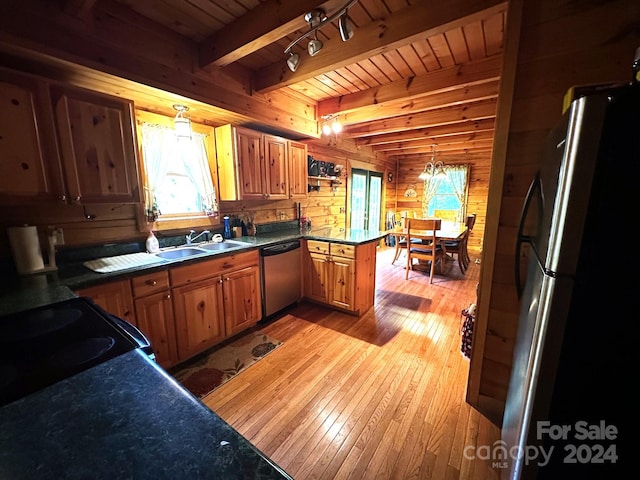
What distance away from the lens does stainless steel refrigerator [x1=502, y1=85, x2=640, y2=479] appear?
0.61 m

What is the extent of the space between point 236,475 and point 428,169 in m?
6.39

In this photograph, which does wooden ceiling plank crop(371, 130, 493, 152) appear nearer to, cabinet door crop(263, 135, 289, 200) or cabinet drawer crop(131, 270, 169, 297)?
cabinet door crop(263, 135, 289, 200)

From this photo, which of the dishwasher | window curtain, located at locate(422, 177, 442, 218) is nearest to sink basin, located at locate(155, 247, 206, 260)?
the dishwasher

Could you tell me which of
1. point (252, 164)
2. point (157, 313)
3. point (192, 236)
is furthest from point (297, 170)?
point (157, 313)

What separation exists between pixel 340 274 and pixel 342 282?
93 mm

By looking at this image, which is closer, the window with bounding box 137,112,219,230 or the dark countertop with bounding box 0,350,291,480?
the dark countertop with bounding box 0,350,291,480

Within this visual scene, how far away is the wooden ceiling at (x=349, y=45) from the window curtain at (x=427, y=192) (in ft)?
11.9

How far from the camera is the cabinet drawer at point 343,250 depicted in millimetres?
2828

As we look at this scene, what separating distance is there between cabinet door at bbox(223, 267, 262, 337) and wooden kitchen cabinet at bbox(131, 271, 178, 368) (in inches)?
18.7

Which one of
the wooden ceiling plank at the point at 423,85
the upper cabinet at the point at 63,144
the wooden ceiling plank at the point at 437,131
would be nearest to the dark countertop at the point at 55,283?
the upper cabinet at the point at 63,144

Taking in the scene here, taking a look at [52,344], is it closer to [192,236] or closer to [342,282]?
[192,236]

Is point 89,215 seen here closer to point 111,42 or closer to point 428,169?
point 111,42

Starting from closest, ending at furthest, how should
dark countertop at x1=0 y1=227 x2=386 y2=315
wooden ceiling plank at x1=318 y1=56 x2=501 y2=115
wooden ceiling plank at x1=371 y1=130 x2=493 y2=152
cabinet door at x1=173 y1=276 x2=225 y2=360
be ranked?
dark countertop at x1=0 y1=227 x2=386 y2=315 → cabinet door at x1=173 y1=276 x2=225 y2=360 → wooden ceiling plank at x1=318 y1=56 x2=501 y2=115 → wooden ceiling plank at x1=371 y1=130 x2=493 y2=152

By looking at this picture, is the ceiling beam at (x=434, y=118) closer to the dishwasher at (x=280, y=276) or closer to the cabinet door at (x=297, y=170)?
the cabinet door at (x=297, y=170)
